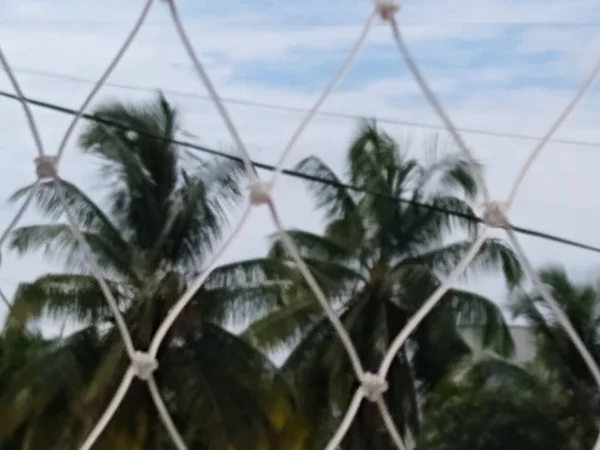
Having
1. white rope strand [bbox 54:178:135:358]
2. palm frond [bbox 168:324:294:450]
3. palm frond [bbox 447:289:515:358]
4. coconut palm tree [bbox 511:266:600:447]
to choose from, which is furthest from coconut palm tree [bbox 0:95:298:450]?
white rope strand [bbox 54:178:135:358]

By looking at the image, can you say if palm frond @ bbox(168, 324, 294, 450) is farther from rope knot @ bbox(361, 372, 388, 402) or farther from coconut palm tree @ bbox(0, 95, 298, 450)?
rope knot @ bbox(361, 372, 388, 402)

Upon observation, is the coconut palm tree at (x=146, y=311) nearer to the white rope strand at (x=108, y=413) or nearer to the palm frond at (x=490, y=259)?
the palm frond at (x=490, y=259)

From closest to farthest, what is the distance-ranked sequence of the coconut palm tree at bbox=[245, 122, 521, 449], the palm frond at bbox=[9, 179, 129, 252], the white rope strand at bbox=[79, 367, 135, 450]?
the white rope strand at bbox=[79, 367, 135, 450], the palm frond at bbox=[9, 179, 129, 252], the coconut palm tree at bbox=[245, 122, 521, 449]

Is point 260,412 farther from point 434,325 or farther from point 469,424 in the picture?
point 469,424

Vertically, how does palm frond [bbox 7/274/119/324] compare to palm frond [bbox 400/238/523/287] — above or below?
below

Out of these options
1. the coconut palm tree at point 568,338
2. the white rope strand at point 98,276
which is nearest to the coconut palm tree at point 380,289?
the coconut palm tree at point 568,338

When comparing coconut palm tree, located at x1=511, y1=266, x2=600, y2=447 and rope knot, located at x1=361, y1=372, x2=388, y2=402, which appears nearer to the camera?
rope knot, located at x1=361, y1=372, x2=388, y2=402

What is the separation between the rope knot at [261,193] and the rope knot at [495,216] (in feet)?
0.35

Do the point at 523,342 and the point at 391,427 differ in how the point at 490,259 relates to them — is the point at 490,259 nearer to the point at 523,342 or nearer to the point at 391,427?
the point at 523,342

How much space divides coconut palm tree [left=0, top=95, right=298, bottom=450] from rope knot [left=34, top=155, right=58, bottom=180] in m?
1.76

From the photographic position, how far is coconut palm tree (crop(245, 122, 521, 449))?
8.55 feet

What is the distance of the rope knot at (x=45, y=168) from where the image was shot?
574 millimetres

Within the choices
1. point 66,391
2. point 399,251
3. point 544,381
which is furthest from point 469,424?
point 66,391

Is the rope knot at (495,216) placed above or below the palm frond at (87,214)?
below
